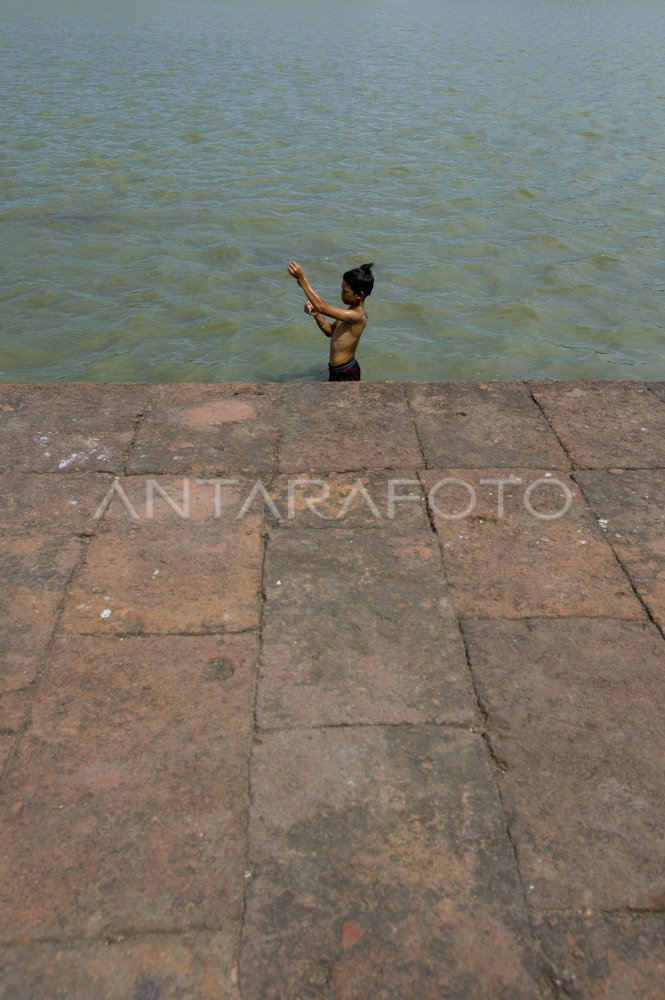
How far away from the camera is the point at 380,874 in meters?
2.32

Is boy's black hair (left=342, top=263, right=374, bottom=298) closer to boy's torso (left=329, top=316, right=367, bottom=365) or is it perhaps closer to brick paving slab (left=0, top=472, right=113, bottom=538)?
boy's torso (left=329, top=316, right=367, bottom=365)

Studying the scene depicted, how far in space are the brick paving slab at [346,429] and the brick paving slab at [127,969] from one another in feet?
7.34

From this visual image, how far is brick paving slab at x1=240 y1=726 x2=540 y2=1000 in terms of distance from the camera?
2.12 meters

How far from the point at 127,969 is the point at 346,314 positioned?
13.7 ft

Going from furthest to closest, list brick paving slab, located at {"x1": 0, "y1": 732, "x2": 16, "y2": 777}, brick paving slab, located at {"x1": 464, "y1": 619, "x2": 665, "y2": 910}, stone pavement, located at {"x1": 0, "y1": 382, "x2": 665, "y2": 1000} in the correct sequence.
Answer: brick paving slab, located at {"x1": 0, "y1": 732, "x2": 16, "y2": 777} → brick paving slab, located at {"x1": 464, "y1": 619, "x2": 665, "y2": 910} → stone pavement, located at {"x1": 0, "y1": 382, "x2": 665, "y2": 1000}

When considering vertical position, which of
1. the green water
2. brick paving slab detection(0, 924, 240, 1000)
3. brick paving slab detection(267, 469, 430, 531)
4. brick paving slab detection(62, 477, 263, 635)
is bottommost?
the green water

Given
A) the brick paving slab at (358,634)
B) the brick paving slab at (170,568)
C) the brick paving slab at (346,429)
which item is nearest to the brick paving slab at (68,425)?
the brick paving slab at (170,568)

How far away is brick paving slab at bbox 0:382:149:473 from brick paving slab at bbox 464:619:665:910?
6.53 feet

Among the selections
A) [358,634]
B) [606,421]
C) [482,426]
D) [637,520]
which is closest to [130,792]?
[358,634]

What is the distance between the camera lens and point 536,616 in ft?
10.5

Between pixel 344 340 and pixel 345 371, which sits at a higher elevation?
pixel 344 340

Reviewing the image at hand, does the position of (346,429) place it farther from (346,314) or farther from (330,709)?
(330,709)

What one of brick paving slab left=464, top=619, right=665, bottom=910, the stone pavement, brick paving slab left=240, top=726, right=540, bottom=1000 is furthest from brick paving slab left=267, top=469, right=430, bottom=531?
brick paving slab left=240, top=726, right=540, bottom=1000

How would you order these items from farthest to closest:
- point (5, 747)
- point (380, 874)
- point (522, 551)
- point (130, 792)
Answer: point (522, 551), point (5, 747), point (130, 792), point (380, 874)
